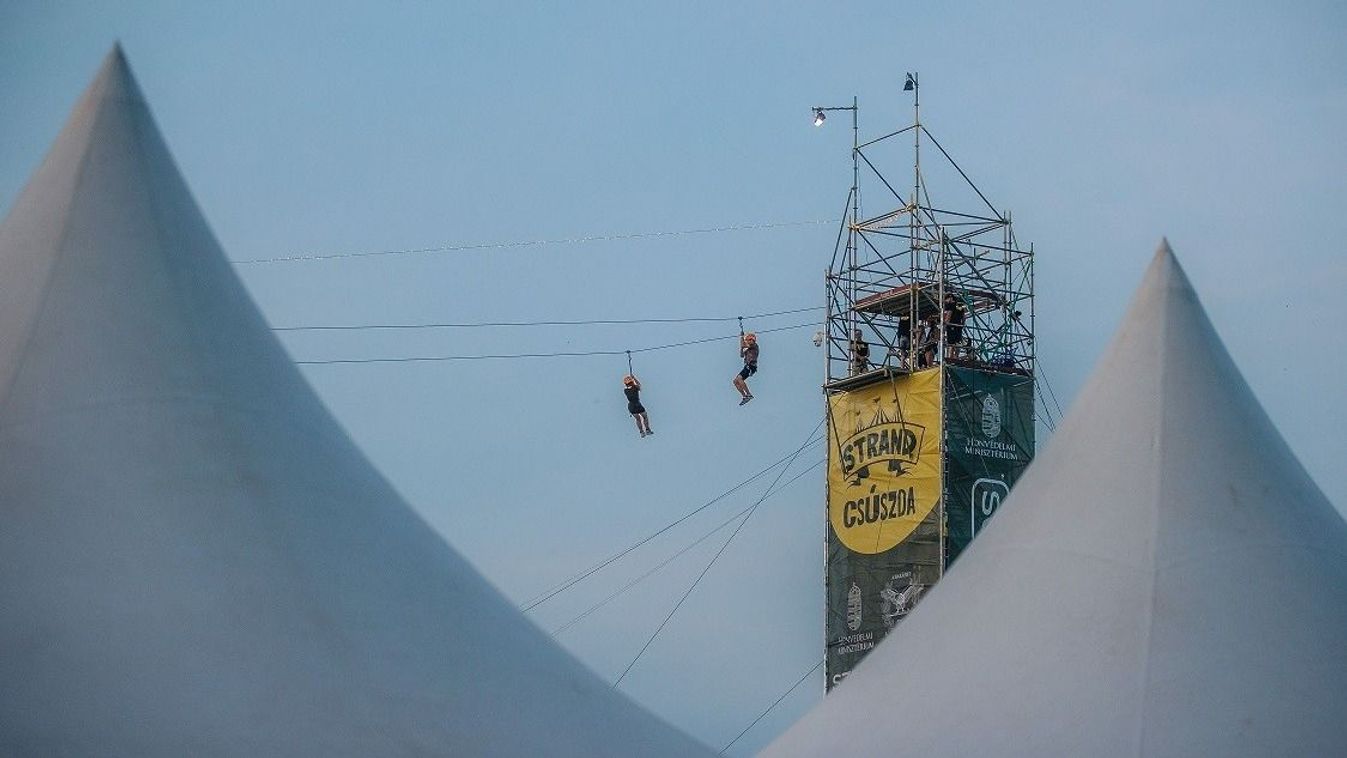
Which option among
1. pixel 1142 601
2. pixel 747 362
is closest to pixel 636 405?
pixel 747 362

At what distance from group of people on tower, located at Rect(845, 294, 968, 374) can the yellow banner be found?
36cm

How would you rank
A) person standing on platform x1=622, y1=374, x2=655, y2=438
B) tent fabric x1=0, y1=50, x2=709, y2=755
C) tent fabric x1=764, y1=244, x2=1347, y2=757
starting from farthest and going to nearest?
person standing on platform x1=622, y1=374, x2=655, y2=438, tent fabric x1=764, y1=244, x2=1347, y2=757, tent fabric x1=0, y1=50, x2=709, y2=755

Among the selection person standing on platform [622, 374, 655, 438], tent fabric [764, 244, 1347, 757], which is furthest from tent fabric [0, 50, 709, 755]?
person standing on platform [622, 374, 655, 438]

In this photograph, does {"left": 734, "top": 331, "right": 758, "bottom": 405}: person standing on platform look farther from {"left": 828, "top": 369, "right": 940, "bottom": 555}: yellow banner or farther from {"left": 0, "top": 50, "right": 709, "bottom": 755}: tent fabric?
{"left": 0, "top": 50, "right": 709, "bottom": 755}: tent fabric

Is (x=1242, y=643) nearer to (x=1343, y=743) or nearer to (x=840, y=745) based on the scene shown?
(x=1343, y=743)

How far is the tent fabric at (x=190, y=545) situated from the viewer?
7.70 metres

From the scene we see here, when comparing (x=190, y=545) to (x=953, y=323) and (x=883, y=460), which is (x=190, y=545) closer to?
(x=883, y=460)

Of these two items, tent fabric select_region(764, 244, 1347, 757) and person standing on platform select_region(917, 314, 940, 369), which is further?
person standing on platform select_region(917, 314, 940, 369)

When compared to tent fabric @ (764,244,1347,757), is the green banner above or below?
above

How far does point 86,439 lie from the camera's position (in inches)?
328

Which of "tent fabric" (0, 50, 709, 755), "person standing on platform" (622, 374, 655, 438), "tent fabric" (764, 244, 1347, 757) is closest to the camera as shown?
"tent fabric" (0, 50, 709, 755)

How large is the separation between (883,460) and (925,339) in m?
1.35

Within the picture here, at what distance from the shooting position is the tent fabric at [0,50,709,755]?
7.70 meters

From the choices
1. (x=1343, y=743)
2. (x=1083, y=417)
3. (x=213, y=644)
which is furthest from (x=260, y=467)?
(x=1343, y=743)
